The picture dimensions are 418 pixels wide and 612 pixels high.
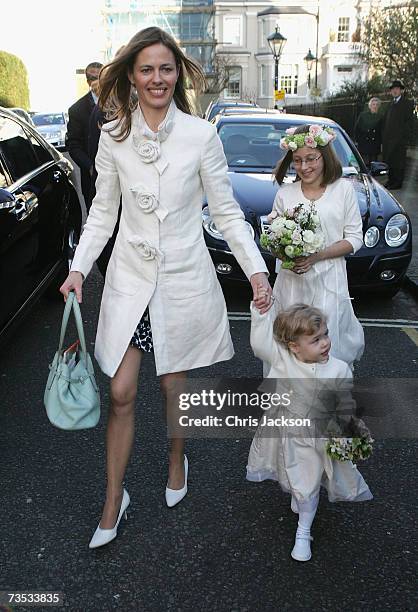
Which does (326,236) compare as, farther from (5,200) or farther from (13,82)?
(13,82)

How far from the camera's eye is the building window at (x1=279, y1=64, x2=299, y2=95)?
62.5 m

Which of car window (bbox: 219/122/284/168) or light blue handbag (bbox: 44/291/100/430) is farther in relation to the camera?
car window (bbox: 219/122/284/168)

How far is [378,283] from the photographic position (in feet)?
19.9

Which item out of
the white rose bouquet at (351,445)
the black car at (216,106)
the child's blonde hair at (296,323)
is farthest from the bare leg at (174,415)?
the black car at (216,106)

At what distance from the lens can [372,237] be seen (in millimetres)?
5973

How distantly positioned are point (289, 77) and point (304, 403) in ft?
210

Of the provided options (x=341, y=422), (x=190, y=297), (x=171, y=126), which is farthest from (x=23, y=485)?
(x=171, y=126)

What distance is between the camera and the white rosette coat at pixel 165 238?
2.70 metres

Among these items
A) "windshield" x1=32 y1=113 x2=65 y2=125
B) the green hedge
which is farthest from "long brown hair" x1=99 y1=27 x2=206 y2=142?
the green hedge

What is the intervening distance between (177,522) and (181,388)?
59cm

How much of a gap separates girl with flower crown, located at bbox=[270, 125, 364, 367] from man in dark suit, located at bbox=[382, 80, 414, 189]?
1055 centimetres

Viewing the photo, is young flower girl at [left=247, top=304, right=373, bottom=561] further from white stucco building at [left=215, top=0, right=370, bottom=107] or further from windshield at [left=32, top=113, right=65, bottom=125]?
white stucco building at [left=215, top=0, right=370, bottom=107]

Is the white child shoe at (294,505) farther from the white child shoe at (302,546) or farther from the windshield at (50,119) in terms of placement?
the windshield at (50,119)

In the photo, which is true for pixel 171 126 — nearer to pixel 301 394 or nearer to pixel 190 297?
pixel 190 297
